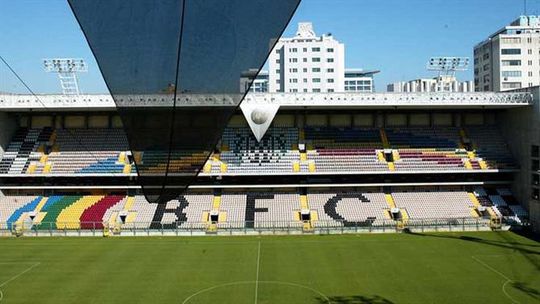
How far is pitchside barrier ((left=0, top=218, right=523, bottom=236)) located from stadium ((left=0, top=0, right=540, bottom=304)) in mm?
56

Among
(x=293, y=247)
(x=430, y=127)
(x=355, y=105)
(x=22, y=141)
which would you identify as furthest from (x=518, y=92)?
(x=22, y=141)

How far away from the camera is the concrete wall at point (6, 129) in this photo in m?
22.8

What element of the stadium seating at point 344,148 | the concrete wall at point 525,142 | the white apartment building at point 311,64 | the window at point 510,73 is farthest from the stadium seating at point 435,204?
the white apartment building at point 311,64

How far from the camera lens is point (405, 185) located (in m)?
21.6

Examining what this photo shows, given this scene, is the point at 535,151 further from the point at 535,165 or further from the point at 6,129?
the point at 6,129

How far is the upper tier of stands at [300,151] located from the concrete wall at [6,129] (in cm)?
25

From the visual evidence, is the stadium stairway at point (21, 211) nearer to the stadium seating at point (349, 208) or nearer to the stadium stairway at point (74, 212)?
the stadium stairway at point (74, 212)

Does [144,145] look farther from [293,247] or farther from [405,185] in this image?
[405,185]

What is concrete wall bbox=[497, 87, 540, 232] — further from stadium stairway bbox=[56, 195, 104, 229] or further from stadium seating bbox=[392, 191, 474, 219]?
stadium stairway bbox=[56, 195, 104, 229]

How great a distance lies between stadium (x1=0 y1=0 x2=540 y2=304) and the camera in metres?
12.9

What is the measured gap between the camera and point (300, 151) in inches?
891

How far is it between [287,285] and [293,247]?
4.16 meters

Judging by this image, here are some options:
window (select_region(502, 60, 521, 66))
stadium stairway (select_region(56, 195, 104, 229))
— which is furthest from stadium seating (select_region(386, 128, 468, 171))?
window (select_region(502, 60, 521, 66))

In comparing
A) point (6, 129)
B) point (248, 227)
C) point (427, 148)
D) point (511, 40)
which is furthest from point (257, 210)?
point (511, 40)
